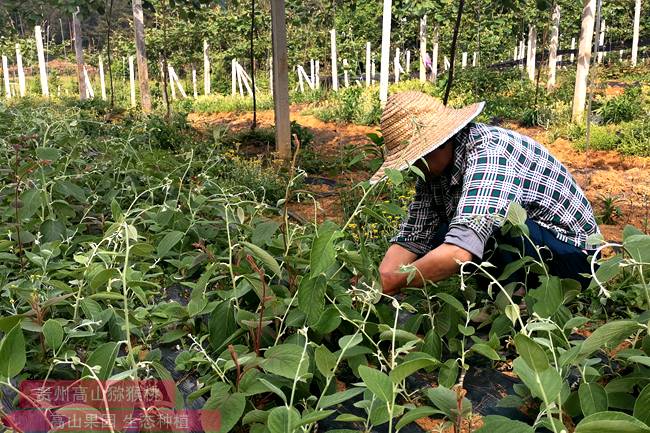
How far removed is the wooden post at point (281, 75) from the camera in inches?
206

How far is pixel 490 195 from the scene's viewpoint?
187 centimetres

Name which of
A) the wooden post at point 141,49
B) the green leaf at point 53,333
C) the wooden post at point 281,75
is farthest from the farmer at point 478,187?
the wooden post at point 141,49

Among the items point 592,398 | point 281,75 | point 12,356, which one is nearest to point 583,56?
point 281,75

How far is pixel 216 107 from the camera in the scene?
1557cm

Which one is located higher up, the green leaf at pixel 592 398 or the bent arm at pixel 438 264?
the bent arm at pixel 438 264

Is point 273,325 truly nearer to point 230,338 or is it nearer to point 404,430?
point 230,338

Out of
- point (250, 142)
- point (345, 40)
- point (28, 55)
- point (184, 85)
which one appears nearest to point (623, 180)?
point (250, 142)

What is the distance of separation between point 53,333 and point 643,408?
4.05 feet

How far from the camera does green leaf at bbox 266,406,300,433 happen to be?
41.4 inches

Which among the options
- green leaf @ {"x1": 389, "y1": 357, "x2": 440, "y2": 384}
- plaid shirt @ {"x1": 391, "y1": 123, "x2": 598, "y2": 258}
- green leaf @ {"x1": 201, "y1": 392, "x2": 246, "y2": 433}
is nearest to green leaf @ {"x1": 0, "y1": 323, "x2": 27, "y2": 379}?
green leaf @ {"x1": 201, "y1": 392, "x2": 246, "y2": 433}

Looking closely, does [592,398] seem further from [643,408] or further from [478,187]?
[478,187]

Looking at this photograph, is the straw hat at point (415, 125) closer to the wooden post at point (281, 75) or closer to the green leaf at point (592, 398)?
the green leaf at point (592, 398)

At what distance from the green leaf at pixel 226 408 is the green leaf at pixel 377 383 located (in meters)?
0.33

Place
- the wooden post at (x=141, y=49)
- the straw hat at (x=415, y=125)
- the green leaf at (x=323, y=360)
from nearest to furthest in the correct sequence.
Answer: the green leaf at (x=323, y=360), the straw hat at (x=415, y=125), the wooden post at (x=141, y=49)
